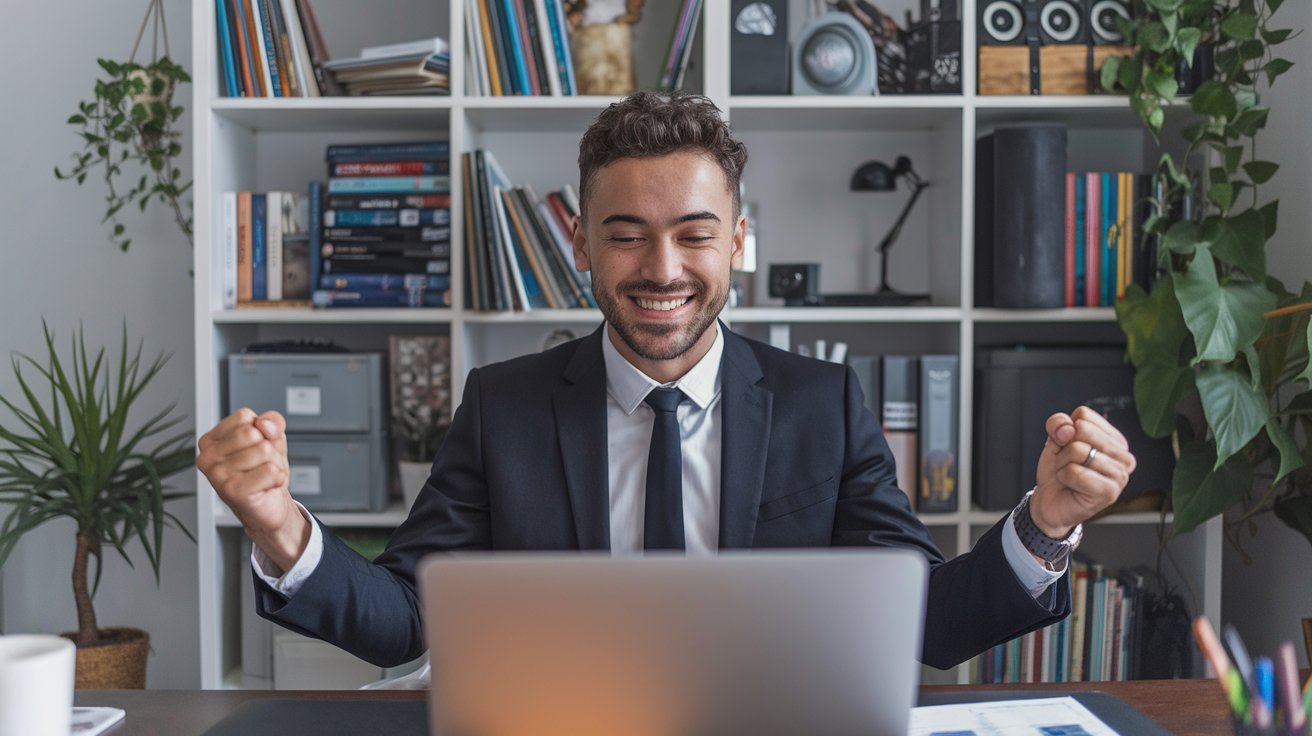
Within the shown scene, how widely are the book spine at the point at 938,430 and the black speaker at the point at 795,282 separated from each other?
0.29m

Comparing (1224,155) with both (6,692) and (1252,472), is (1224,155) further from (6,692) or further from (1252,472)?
A: (6,692)

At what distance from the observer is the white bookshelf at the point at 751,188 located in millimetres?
2430

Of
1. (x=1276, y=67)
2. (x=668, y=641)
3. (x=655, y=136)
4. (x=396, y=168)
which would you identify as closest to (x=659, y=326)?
(x=655, y=136)

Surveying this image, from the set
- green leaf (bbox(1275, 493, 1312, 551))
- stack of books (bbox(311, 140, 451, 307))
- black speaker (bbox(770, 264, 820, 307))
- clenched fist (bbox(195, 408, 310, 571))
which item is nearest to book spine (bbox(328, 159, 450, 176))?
stack of books (bbox(311, 140, 451, 307))

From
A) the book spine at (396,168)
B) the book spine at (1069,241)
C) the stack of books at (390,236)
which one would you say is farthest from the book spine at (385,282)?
the book spine at (1069,241)

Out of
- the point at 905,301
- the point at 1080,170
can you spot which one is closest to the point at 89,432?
the point at 905,301

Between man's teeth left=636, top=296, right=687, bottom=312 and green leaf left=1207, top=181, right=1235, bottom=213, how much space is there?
1.29 metres

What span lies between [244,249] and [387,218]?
0.33 meters

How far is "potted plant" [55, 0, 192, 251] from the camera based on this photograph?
2.57 m

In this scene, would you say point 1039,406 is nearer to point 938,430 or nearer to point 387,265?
point 938,430

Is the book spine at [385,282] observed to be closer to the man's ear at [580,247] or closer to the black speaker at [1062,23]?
the man's ear at [580,247]

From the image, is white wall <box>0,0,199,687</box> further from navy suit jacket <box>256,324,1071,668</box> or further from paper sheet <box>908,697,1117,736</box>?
paper sheet <box>908,697,1117,736</box>

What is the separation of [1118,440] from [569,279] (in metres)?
1.41

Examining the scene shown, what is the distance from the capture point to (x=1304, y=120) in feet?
7.83
